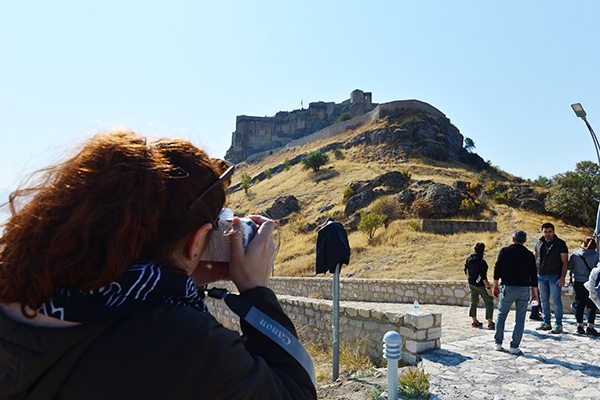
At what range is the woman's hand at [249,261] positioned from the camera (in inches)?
46.0

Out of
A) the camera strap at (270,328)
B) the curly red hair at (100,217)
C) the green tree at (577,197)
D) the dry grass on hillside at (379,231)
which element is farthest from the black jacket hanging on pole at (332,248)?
the green tree at (577,197)

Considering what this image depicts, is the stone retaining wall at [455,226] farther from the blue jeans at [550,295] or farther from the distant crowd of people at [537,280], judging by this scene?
the blue jeans at [550,295]

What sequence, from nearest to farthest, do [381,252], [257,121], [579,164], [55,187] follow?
[55,187]
[381,252]
[579,164]
[257,121]

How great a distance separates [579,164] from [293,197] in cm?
2030

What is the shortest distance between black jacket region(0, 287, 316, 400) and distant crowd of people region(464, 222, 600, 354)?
12.7 feet

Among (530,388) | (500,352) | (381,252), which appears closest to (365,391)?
(530,388)

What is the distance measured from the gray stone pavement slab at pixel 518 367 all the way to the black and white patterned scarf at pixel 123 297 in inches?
159

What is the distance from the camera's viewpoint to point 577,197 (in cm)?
2669

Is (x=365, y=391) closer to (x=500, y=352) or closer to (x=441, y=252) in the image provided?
(x=500, y=352)

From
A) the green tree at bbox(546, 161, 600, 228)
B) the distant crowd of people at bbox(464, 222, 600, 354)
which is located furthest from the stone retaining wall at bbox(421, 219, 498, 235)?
the distant crowd of people at bbox(464, 222, 600, 354)

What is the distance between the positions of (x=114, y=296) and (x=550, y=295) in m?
7.82

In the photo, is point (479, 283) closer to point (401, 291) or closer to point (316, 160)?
point (401, 291)

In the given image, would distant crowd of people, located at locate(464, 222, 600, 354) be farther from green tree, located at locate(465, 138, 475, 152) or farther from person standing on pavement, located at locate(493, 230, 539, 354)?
green tree, located at locate(465, 138, 475, 152)

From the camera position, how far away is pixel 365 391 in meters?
4.68
